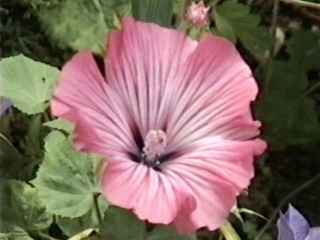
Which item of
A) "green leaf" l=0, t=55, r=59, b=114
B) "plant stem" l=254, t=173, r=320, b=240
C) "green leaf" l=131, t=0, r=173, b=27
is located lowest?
"plant stem" l=254, t=173, r=320, b=240

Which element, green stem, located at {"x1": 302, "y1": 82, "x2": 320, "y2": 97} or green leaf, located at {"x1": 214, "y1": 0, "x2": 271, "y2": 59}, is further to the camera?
green stem, located at {"x1": 302, "y1": 82, "x2": 320, "y2": 97}

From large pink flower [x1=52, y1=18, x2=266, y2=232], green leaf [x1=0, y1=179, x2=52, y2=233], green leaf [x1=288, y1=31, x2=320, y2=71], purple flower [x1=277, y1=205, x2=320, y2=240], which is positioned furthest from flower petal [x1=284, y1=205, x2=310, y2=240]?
green leaf [x1=288, y1=31, x2=320, y2=71]

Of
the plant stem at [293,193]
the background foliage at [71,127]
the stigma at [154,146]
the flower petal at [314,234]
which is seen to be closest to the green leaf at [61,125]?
the background foliage at [71,127]

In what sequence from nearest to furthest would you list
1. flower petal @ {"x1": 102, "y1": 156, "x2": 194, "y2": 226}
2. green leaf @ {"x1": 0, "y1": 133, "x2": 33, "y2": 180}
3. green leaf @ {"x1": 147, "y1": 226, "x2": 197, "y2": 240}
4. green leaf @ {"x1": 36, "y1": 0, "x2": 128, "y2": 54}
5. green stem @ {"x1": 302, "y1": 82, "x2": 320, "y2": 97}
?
flower petal @ {"x1": 102, "y1": 156, "x2": 194, "y2": 226} → green leaf @ {"x1": 147, "y1": 226, "x2": 197, "y2": 240} → green leaf @ {"x1": 0, "y1": 133, "x2": 33, "y2": 180} → green leaf @ {"x1": 36, "y1": 0, "x2": 128, "y2": 54} → green stem @ {"x1": 302, "y1": 82, "x2": 320, "y2": 97}

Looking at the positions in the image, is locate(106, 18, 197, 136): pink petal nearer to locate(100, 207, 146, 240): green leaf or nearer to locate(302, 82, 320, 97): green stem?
locate(100, 207, 146, 240): green leaf

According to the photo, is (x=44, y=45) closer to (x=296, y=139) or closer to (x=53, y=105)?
(x=296, y=139)

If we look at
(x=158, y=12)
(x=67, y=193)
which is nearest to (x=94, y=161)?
(x=67, y=193)

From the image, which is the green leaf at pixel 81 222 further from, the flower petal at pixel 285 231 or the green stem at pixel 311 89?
the green stem at pixel 311 89
